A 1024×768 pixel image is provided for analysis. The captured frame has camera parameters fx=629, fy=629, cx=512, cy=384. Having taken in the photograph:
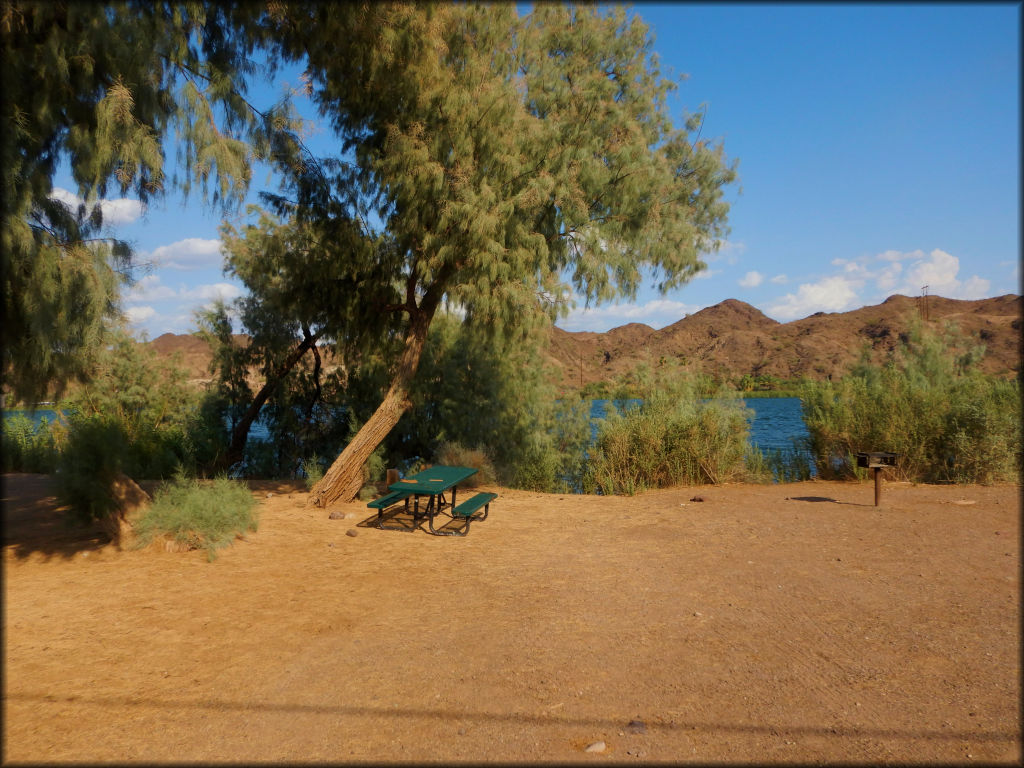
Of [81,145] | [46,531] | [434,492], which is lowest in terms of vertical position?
[46,531]

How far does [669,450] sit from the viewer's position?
11609mm

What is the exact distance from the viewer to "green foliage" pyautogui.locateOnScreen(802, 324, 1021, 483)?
34.2ft

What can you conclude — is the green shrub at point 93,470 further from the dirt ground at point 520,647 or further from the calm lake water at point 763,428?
the calm lake water at point 763,428

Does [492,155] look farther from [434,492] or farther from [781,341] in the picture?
[781,341]

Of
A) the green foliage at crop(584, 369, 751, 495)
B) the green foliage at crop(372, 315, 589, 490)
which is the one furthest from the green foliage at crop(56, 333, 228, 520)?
the green foliage at crop(584, 369, 751, 495)

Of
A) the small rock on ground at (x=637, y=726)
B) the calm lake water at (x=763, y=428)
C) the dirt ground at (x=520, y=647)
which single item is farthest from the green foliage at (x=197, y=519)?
the calm lake water at (x=763, y=428)

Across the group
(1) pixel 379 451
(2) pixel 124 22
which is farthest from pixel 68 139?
(1) pixel 379 451

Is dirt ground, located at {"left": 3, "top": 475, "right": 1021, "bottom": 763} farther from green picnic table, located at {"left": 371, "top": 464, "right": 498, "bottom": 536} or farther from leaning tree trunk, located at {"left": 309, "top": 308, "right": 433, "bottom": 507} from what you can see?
leaning tree trunk, located at {"left": 309, "top": 308, "right": 433, "bottom": 507}

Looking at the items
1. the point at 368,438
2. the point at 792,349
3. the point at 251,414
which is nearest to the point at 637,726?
the point at 368,438

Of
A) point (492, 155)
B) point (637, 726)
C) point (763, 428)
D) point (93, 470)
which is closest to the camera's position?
point (637, 726)

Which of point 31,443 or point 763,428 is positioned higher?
point 763,428

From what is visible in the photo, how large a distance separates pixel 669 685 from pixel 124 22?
6460 mm

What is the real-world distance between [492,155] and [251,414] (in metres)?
8.73

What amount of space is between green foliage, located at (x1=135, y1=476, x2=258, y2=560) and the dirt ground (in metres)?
0.21
